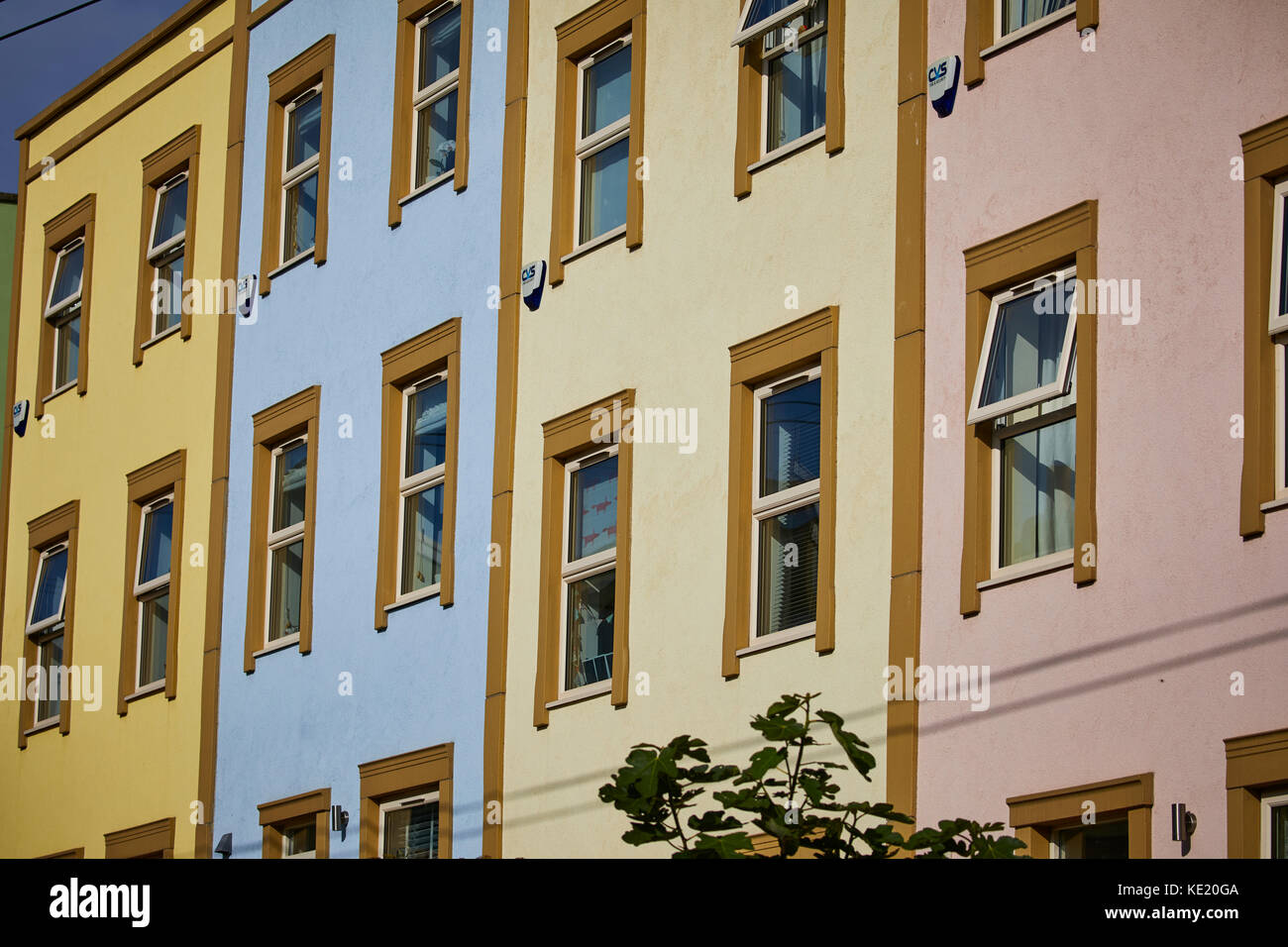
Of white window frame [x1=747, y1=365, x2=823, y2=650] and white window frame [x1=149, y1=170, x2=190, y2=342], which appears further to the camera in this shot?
white window frame [x1=149, y1=170, x2=190, y2=342]

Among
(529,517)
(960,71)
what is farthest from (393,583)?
(960,71)

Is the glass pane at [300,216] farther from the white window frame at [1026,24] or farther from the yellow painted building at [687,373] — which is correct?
the white window frame at [1026,24]

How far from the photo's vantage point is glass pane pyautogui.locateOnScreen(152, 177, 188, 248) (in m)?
23.2

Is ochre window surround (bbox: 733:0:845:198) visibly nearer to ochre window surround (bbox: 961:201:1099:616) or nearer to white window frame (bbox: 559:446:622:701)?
ochre window surround (bbox: 961:201:1099:616)

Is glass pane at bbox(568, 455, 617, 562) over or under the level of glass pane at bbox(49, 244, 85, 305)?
under

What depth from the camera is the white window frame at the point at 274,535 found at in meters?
20.1

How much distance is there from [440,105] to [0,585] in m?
8.03

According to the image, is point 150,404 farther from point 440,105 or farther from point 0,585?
point 440,105

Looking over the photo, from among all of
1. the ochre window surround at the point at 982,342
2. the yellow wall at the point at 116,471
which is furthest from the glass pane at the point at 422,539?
the ochre window surround at the point at 982,342

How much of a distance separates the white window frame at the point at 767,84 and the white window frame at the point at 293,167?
235 inches

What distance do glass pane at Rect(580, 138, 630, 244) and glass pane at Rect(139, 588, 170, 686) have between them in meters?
6.42

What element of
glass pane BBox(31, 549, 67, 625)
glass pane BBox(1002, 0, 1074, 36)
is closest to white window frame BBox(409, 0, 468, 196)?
glass pane BBox(1002, 0, 1074, 36)

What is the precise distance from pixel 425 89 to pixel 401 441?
9.82 feet

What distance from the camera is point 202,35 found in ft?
76.9
